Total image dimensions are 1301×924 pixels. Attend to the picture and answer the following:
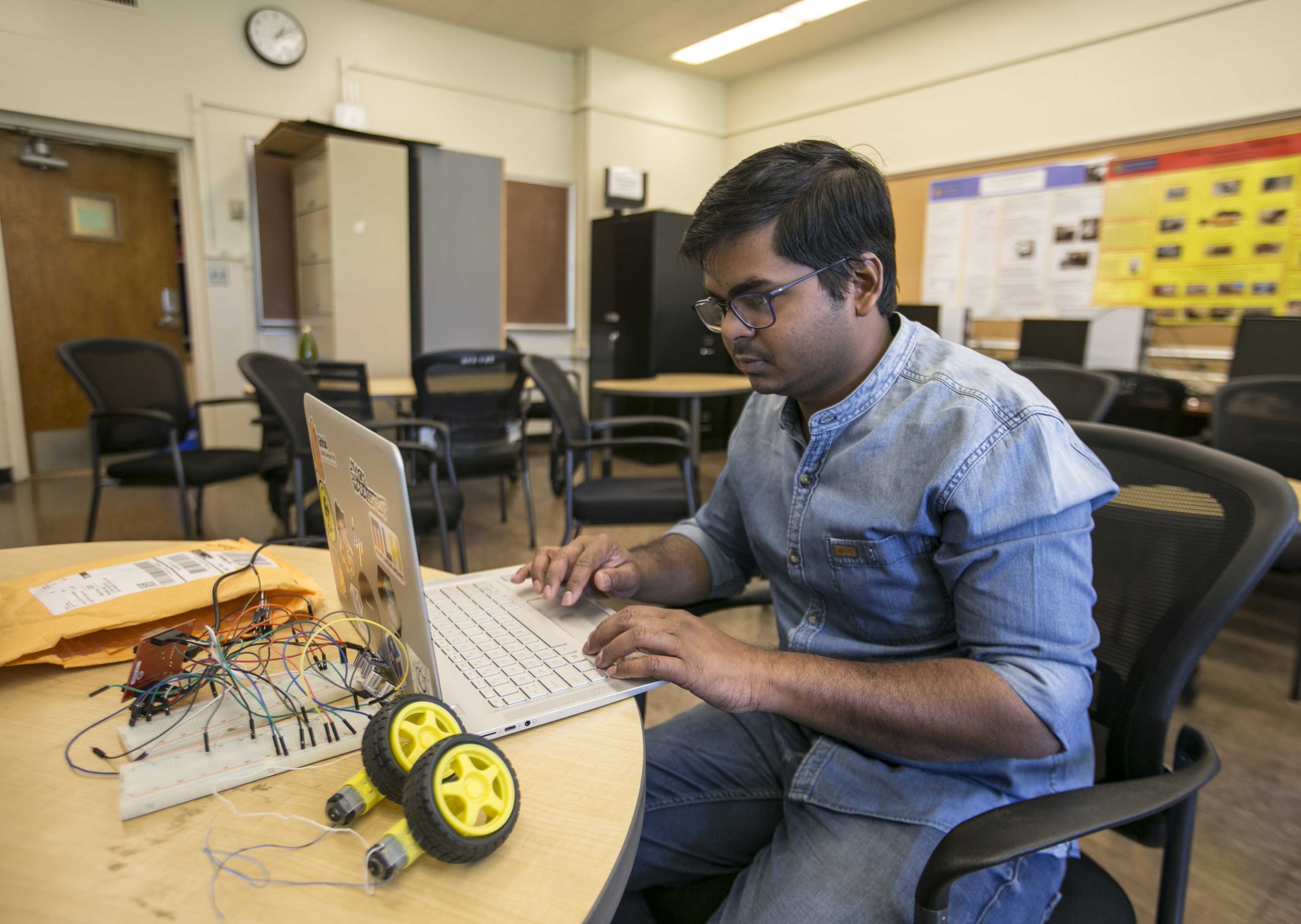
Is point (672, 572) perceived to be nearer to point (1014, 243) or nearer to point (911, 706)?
point (911, 706)

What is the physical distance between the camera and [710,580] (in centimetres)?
112

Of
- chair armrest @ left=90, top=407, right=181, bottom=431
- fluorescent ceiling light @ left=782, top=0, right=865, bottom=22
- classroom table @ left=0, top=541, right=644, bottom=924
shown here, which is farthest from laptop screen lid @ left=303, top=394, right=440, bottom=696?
fluorescent ceiling light @ left=782, top=0, right=865, bottom=22

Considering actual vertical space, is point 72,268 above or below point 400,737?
above

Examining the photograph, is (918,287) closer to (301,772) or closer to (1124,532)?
(1124,532)

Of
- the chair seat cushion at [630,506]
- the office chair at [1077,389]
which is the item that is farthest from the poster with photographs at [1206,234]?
the chair seat cushion at [630,506]

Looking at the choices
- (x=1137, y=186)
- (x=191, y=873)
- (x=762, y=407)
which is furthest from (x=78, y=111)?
(x=1137, y=186)

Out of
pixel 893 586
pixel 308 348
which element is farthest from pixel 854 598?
pixel 308 348

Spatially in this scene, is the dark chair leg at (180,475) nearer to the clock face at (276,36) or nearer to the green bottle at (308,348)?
the green bottle at (308,348)

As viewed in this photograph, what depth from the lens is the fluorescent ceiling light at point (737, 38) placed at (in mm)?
5164

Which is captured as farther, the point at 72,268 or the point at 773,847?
the point at 72,268

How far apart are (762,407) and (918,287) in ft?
15.8

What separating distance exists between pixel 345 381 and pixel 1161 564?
2.83 meters

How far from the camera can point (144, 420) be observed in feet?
10.6

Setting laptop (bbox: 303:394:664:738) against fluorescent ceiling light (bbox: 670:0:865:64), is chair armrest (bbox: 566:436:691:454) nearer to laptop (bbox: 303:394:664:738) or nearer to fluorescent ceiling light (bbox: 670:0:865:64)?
laptop (bbox: 303:394:664:738)
